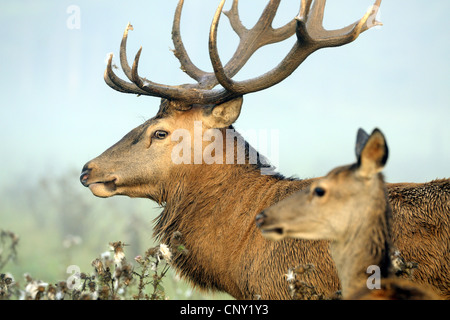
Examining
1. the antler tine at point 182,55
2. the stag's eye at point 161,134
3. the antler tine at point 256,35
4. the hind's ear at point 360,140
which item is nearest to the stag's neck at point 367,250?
the hind's ear at point 360,140

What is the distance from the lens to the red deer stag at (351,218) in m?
4.41

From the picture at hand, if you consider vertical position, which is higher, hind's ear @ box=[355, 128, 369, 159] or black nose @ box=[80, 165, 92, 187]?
hind's ear @ box=[355, 128, 369, 159]

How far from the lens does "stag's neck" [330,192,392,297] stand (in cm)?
442

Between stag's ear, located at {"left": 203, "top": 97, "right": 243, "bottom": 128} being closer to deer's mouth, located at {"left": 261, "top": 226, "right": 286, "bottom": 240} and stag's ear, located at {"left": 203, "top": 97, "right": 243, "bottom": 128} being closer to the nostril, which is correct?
the nostril

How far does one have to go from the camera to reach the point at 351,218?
454cm

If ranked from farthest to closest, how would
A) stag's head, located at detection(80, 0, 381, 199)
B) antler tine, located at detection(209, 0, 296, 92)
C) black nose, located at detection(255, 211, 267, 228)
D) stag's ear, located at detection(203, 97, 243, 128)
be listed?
1. antler tine, located at detection(209, 0, 296, 92)
2. stag's ear, located at detection(203, 97, 243, 128)
3. stag's head, located at detection(80, 0, 381, 199)
4. black nose, located at detection(255, 211, 267, 228)

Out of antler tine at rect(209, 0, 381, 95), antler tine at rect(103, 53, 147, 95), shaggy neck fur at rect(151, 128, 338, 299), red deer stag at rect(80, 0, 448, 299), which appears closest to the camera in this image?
shaggy neck fur at rect(151, 128, 338, 299)

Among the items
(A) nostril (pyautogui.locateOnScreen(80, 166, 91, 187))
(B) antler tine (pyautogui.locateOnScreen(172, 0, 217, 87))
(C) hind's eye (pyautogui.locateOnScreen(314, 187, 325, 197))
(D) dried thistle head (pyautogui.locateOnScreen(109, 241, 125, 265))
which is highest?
(B) antler tine (pyautogui.locateOnScreen(172, 0, 217, 87))

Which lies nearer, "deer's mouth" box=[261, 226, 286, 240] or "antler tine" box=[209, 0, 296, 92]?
"deer's mouth" box=[261, 226, 286, 240]

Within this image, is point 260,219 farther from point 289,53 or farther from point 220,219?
point 289,53

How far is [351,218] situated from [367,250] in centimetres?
25

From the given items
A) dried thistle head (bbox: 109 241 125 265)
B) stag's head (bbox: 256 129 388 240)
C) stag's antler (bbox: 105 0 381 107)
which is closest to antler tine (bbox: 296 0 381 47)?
stag's antler (bbox: 105 0 381 107)
